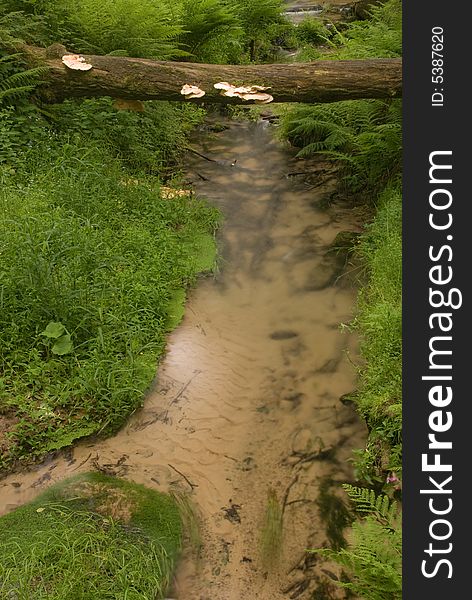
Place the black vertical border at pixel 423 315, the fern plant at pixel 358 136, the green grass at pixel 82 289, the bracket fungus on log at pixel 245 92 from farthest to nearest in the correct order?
the fern plant at pixel 358 136, the bracket fungus on log at pixel 245 92, the green grass at pixel 82 289, the black vertical border at pixel 423 315

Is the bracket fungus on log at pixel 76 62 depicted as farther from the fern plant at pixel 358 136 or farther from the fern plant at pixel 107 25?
the fern plant at pixel 358 136

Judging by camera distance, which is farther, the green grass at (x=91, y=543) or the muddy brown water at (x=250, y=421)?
the muddy brown water at (x=250, y=421)

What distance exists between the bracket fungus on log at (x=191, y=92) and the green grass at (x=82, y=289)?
104cm

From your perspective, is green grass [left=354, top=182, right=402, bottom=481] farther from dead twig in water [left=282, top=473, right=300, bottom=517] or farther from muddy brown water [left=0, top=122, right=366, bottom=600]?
dead twig in water [left=282, top=473, right=300, bottom=517]

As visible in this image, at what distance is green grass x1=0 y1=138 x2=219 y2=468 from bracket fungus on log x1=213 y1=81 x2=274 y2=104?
50.7 inches

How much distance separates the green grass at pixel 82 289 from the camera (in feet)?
12.4

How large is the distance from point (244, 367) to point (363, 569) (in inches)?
78.5

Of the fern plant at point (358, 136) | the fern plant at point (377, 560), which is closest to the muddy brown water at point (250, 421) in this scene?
the fern plant at point (377, 560)

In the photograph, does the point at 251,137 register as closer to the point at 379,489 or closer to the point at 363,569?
the point at 379,489

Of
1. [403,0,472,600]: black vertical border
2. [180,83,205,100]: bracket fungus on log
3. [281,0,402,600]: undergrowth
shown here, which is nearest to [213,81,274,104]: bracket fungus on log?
[180,83,205,100]: bracket fungus on log

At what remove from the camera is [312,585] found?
2.94m

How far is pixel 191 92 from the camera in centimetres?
581

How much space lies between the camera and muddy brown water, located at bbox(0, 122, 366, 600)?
310 cm

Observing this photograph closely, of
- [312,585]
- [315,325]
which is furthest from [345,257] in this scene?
[312,585]
